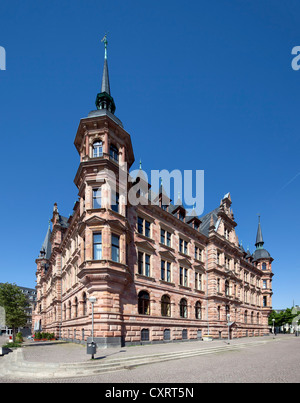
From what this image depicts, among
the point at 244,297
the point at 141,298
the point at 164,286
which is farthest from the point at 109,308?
the point at 244,297

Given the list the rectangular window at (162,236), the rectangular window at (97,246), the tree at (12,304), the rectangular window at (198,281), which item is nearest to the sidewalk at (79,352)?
the rectangular window at (97,246)

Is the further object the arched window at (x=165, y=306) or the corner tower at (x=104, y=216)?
the arched window at (x=165, y=306)

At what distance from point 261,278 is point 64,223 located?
4429 cm

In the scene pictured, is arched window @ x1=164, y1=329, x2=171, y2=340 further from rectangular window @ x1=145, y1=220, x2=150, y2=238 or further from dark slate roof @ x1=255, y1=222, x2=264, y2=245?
dark slate roof @ x1=255, y1=222, x2=264, y2=245

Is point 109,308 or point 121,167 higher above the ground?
point 121,167

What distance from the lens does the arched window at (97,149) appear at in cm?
2488

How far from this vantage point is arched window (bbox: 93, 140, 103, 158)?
24.9 metres

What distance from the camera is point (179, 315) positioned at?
32000 millimetres

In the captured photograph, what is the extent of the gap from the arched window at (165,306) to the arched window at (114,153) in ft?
49.9

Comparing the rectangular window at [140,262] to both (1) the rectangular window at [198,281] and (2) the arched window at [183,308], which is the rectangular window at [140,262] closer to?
(2) the arched window at [183,308]

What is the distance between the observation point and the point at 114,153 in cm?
2567

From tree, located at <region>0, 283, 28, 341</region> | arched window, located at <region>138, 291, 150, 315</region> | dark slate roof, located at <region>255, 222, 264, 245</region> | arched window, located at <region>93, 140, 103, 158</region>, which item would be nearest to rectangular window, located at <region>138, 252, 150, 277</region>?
arched window, located at <region>138, 291, 150, 315</region>

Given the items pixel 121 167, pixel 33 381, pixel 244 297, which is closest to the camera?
pixel 33 381
